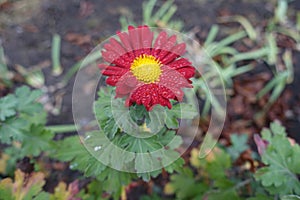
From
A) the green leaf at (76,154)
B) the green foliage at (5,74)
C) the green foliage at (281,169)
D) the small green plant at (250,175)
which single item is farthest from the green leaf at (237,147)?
the green foliage at (5,74)

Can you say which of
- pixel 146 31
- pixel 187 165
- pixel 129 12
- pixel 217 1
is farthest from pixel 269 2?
pixel 146 31

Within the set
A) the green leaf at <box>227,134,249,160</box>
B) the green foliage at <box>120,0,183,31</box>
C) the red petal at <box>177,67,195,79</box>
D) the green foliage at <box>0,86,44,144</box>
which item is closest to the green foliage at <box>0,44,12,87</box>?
the green foliage at <box>120,0,183,31</box>

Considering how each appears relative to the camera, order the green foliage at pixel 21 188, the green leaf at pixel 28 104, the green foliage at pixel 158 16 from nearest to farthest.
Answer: the green foliage at pixel 21 188 → the green leaf at pixel 28 104 → the green foliage at pixel 158 16

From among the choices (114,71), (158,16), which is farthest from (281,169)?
(158,16)

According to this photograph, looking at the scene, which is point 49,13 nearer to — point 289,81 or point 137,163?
point 289,81

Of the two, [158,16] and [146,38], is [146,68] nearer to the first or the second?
[146,38]

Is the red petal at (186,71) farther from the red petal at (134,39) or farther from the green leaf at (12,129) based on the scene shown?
the green leaf at (12,129)
